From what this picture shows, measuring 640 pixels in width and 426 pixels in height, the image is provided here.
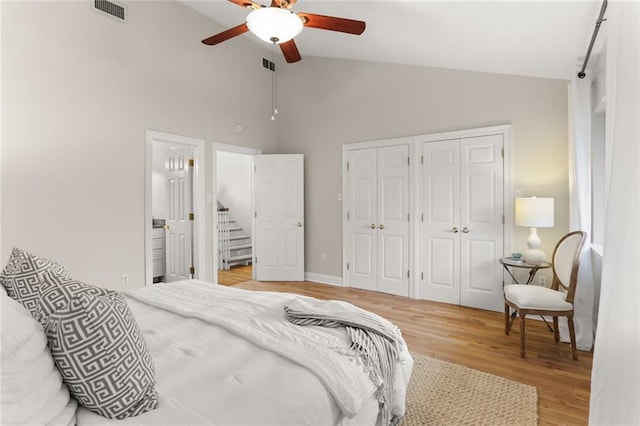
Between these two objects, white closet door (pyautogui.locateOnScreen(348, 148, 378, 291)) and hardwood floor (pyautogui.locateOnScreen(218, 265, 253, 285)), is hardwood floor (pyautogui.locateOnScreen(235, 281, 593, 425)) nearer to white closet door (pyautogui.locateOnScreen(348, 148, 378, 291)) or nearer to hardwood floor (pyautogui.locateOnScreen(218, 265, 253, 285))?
white closet door (pyautogui.locateOnScreen(348, 148, 378, 291))

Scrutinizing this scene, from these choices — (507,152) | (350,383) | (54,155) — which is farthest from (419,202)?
(54,155)

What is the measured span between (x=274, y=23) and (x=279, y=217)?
11.3ft

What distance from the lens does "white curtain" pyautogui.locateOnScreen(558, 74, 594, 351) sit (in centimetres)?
284

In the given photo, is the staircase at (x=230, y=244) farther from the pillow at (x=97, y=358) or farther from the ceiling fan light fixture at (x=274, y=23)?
the pillow at (x=97, y=358)

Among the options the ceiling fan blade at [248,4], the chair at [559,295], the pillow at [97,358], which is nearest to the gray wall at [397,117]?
the chair at [559,295]

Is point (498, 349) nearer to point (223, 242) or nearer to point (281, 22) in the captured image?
point (281, 22)

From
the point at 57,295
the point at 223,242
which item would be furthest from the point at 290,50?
the point at 223,242

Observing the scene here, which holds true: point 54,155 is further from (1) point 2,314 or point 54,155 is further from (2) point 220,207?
(2) point 220,207

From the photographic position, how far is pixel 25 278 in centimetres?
122

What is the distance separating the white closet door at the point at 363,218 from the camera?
4719 mm

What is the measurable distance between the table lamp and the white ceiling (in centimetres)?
127

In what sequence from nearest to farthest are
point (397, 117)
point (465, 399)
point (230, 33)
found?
point (465, 399) → point (230, 33) → point (397, 117)

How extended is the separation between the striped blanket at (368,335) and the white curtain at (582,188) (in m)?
2.14

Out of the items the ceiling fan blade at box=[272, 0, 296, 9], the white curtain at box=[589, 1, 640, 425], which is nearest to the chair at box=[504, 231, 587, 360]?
the white curtain at box=[589, 1, 640, 425]
